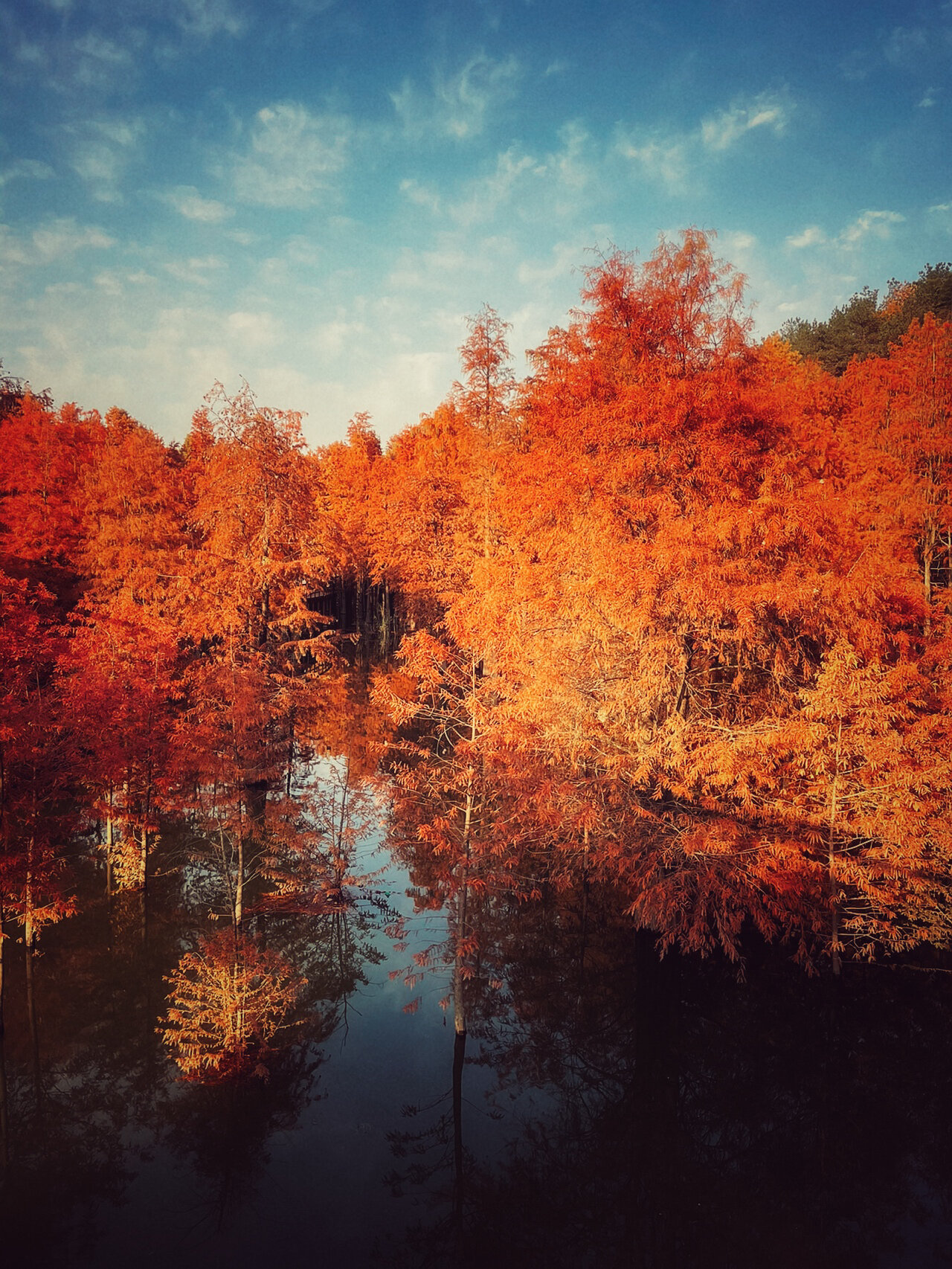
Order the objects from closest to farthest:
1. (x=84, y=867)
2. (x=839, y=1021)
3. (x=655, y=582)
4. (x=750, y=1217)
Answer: (x=750, y=1217)
(x=655, y=582)
(x=839, y=1021)
(x=84, y=867)

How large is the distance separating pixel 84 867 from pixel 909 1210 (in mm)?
18134

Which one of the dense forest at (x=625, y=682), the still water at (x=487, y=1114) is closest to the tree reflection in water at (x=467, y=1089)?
the still water at (x=487, y=1114)

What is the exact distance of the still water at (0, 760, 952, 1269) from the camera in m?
8.05

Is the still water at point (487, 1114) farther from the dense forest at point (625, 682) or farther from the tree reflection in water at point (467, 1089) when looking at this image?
the dense forest at point (625, 682)

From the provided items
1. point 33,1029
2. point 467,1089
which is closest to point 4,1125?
point 33,1029

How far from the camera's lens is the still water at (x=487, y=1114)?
805 centimetres

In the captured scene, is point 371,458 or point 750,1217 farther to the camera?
point 371,458

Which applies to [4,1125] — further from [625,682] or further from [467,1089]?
[625,682]

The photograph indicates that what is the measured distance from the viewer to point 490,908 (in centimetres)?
1631

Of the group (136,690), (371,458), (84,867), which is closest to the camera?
(136,690)

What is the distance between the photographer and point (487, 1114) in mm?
10094

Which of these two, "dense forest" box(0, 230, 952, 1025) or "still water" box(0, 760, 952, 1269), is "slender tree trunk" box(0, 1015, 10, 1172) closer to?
"still water" box(0, 760, 952, 1269)

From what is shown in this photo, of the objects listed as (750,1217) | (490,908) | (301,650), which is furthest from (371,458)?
(750,1217)

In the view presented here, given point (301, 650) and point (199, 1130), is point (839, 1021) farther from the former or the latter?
point (301, 650)
